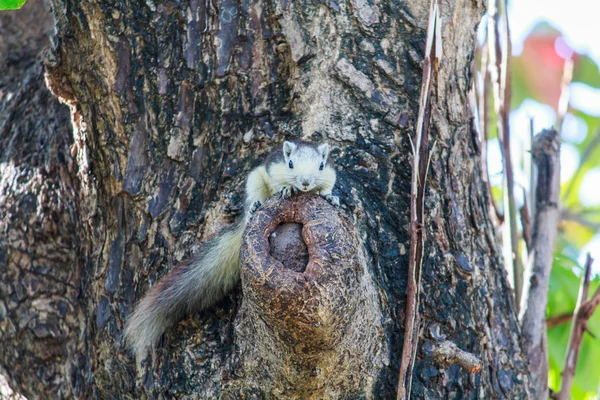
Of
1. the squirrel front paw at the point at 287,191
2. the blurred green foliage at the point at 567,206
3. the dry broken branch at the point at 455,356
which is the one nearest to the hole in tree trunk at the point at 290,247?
the squirrel front paw at the point at 287,191

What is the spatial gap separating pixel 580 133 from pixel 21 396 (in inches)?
127

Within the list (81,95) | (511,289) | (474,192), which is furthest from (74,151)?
(511,289)

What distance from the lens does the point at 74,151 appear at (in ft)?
8.69

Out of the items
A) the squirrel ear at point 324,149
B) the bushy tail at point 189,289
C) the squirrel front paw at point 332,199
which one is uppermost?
the squirrel ear at point 324,149

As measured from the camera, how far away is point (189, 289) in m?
2.17

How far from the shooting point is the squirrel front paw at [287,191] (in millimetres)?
2055

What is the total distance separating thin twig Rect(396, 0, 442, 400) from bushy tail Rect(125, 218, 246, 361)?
54 cm

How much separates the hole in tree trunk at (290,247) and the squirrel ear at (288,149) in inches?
16.8

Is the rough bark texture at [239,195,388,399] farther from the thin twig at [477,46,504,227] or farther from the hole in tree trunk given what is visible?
the thin twig at [477,46,504,227]

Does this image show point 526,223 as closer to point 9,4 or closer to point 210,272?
point 210,272

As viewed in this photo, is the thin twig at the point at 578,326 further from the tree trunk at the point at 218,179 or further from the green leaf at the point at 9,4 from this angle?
the green leaf at the point at 9,4

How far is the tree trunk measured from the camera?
219 centimetres

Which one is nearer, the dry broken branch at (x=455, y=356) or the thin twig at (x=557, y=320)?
the dry broken branch at (x=455, y=356)

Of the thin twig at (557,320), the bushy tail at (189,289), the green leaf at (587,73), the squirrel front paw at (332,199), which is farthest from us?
the green leaf at (587,73)
